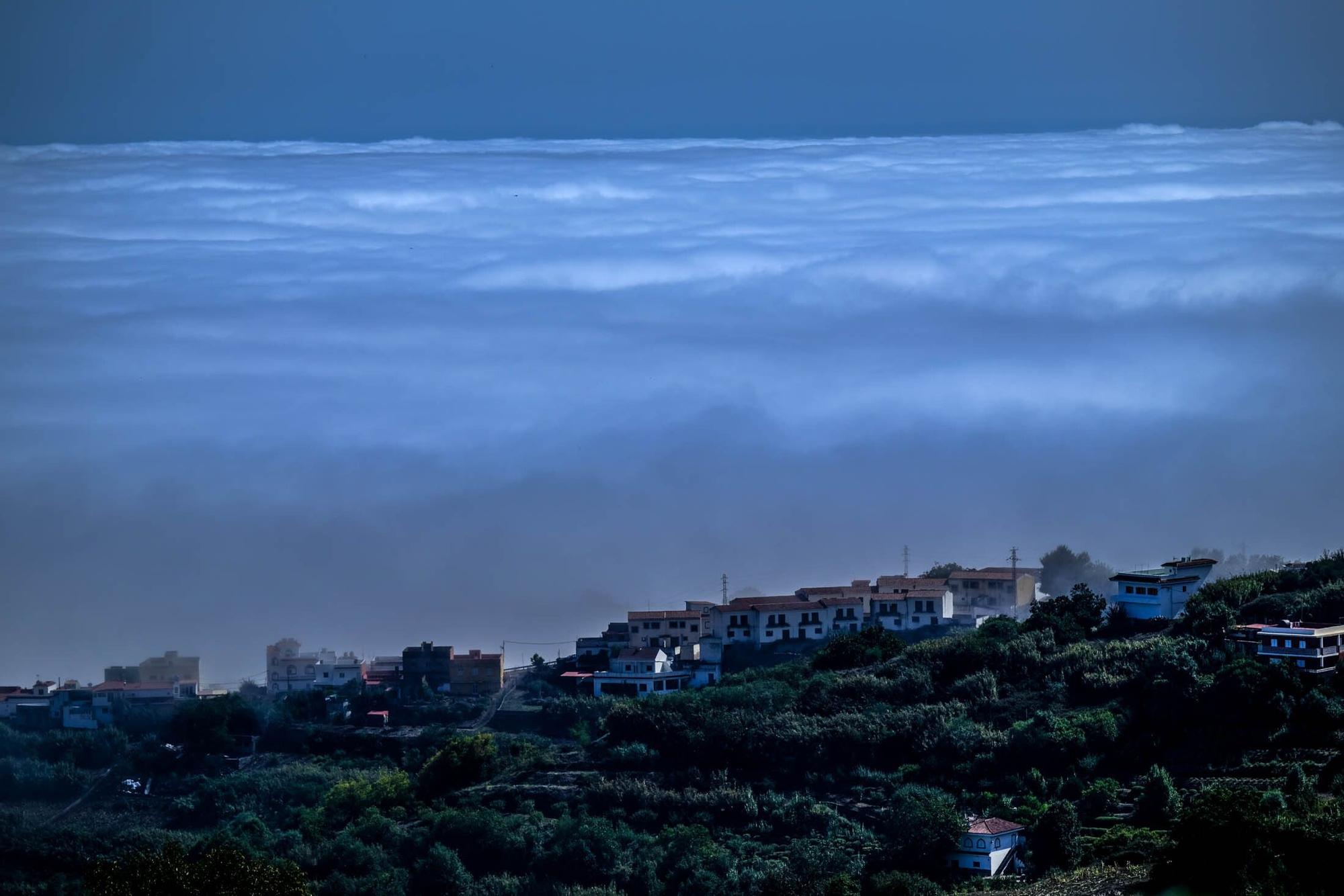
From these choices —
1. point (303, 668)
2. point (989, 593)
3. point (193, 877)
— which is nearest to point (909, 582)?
point (989, 593)

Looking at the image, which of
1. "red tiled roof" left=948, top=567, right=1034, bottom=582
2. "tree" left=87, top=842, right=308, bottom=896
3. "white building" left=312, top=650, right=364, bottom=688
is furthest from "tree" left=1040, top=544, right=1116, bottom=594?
"tree" left=87, top=842, right=308, bottom=896

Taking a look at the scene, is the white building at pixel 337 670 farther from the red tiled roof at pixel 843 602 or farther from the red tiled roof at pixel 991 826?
the red tiled roof at pixel 991 826

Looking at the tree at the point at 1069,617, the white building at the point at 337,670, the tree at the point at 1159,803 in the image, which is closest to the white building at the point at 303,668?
the white building at the point at 337,670

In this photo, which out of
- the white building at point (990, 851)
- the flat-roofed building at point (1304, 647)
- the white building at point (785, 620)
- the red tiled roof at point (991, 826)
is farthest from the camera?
the white building at point (785, 620)

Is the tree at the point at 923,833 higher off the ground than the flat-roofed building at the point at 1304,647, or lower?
lower

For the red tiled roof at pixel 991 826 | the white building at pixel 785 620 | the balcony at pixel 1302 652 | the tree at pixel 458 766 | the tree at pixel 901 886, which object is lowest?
the tree at pixel 901 886

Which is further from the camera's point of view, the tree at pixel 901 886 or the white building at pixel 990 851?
the white building at pixel 990 851

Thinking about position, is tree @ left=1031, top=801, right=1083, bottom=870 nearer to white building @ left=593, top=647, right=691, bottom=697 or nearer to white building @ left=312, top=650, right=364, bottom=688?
white building @ left=593, top=647, right=691, bottom=697
